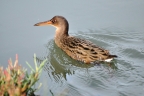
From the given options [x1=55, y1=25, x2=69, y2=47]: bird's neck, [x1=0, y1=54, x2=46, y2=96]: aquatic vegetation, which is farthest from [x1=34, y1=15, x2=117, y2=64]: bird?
[x1=0, y1=54, x2=46, y2=96]: aquatic vegetation

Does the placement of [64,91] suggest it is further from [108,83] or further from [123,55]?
[123,55]

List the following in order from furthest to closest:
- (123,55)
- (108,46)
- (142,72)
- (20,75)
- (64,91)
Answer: (108,46) → (123,55) → (142,72) → (64,91) → (20,75)

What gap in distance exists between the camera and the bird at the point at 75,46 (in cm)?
619

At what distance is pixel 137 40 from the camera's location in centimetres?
691

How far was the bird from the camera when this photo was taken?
619cm

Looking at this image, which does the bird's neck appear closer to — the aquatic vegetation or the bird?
the bird

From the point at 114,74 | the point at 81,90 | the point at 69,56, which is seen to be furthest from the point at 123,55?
the point at 81,90

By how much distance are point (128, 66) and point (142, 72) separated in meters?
0.36

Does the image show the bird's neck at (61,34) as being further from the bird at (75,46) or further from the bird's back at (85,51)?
the bird's back at (85,51)

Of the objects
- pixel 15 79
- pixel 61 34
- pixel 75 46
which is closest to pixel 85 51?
pixel 75 46

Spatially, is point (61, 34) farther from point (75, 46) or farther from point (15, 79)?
point (15, 79)

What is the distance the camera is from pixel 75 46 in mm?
6512

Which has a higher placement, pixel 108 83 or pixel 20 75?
pixel 20 75

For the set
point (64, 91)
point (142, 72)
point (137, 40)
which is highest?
point (137, 40)
